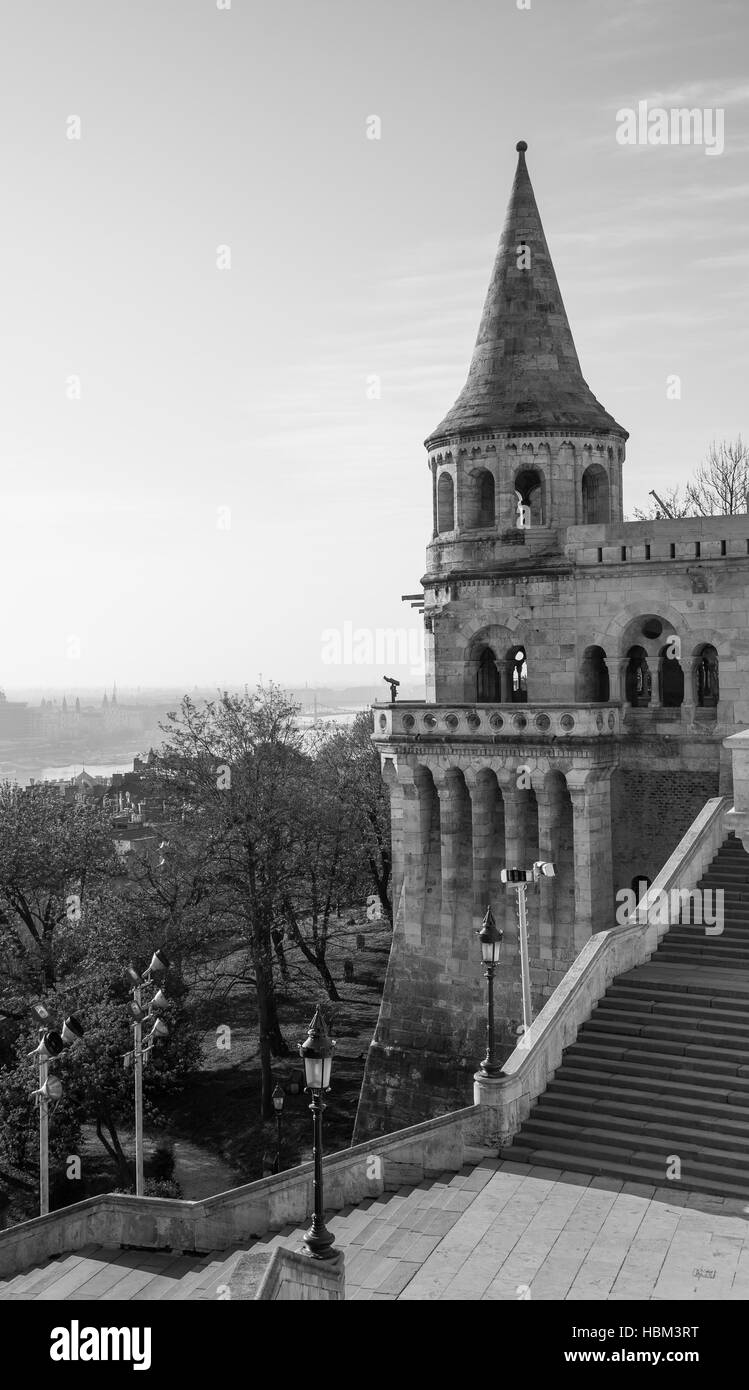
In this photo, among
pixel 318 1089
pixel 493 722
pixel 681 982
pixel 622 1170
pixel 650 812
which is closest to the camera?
pixel 318 1089

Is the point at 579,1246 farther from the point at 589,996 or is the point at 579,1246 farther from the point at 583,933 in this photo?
the point at 583,933

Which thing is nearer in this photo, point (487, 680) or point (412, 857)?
point (412, 857)

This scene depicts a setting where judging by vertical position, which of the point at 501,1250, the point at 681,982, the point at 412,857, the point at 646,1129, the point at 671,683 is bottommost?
the point at 501,1250

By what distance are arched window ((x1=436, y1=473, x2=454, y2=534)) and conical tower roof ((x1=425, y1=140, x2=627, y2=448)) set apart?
3.50ft

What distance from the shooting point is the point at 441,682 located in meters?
31.5

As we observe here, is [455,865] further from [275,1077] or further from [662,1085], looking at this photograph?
[662,1085]

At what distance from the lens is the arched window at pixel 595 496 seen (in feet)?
103

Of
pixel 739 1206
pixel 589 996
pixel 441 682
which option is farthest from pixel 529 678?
pixel 739 1206

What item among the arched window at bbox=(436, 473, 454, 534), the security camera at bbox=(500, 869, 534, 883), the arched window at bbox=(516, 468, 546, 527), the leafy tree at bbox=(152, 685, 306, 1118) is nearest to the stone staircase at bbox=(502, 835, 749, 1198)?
the security camera at bbox=(500, 869, 534, 883)

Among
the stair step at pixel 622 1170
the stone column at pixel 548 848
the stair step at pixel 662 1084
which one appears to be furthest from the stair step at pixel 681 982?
the stone column at pixel 548 848

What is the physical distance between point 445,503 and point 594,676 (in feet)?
19.7

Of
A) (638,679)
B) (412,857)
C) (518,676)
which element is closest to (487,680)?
(518,676)

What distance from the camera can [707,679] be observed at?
96.5ft

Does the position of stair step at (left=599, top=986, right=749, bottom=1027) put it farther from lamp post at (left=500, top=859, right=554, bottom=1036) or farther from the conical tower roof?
the conical tower roof
